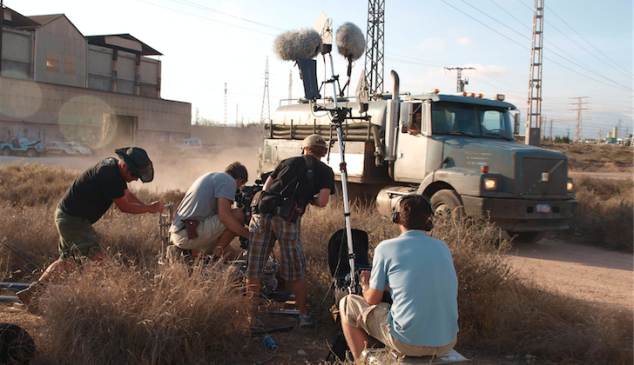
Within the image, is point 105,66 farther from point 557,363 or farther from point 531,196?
point 557,363

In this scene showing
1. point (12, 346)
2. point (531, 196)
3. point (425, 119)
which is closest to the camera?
point (12, 346)

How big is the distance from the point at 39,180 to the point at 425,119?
10.6 metres

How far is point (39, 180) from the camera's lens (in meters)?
13.3

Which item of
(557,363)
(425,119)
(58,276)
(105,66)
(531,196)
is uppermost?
(105,66)

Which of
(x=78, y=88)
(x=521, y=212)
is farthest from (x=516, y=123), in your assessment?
(x=78, y=88)

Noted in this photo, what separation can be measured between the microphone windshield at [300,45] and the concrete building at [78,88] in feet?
109


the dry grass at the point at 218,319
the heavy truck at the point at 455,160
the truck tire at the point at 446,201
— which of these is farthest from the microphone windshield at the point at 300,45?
the truck tire at the point at 446,201

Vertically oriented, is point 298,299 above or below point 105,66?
below

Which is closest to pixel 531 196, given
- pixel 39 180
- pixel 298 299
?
pixel 298 299

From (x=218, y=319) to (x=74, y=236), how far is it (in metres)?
1.91

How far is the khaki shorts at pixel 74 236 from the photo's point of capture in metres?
4.71

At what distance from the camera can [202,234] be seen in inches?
197

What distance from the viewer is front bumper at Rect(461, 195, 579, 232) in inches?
307

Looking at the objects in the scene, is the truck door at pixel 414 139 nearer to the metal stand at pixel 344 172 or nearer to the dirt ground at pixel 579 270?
the dirt ground at pixel 579 270
